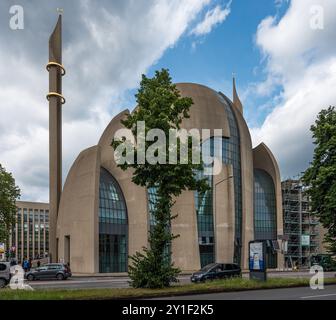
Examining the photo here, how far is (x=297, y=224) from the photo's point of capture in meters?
76.4

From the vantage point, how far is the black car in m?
29.4

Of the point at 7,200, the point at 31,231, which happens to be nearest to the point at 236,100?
the point at 7,200

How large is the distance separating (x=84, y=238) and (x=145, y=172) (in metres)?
29.1

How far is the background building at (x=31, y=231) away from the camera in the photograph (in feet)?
453

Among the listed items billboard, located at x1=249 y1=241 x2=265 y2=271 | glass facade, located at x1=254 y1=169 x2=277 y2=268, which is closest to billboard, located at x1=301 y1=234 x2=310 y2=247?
glass facade, located at x1=254 y1=169 x2=277 y2=268

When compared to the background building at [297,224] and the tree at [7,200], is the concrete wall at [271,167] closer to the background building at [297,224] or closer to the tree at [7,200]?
the background building at [297,224]

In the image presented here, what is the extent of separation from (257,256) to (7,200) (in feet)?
105

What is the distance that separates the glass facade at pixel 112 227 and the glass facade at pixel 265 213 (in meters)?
21.1

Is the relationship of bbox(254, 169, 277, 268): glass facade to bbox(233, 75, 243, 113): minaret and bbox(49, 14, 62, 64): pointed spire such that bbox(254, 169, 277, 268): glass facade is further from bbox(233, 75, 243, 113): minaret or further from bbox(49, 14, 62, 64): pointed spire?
bbox(49, 14, 62, 64): pointed spire

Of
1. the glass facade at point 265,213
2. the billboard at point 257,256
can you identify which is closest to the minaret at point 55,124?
the glass facade at point 265,213

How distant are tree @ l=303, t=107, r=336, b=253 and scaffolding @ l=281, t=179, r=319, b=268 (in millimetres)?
46653

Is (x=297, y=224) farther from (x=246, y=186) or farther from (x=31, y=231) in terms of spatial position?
(x=31, y=231)

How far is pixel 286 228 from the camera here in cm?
7512

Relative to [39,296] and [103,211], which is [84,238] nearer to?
[103,211]
